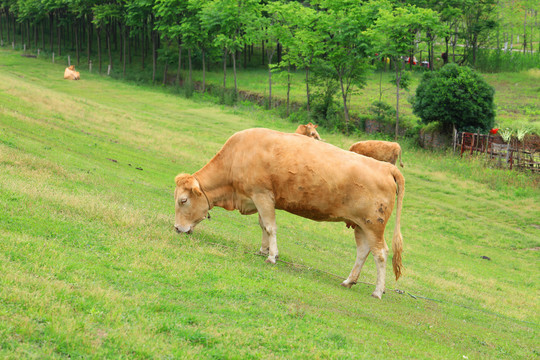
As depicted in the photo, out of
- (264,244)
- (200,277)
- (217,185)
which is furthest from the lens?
(217,185)

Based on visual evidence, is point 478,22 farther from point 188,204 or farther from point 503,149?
point 188,204

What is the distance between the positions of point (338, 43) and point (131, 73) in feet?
115

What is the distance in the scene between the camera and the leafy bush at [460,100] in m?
40.9

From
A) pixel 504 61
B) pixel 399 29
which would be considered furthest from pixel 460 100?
pixel 504 61

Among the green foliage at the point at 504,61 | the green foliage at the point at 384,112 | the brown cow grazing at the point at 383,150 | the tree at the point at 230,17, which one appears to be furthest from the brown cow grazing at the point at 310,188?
the green foliage at the point at 504,61

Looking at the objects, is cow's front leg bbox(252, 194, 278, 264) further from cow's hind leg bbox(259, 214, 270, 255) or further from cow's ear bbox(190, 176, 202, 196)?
cow's ear bbox(190, 176, 202, 196)

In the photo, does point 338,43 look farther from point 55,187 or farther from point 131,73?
point 55,187

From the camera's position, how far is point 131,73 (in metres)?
77.3

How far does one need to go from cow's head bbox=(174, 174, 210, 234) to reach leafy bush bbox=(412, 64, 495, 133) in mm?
31861

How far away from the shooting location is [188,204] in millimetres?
13578

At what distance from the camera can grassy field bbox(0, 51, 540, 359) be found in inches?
285

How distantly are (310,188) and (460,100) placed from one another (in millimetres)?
31844

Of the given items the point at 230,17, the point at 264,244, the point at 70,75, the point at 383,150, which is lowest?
the point at 264,244

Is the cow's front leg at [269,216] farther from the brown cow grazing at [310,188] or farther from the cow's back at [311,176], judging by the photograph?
the cow's back at [311,176]
